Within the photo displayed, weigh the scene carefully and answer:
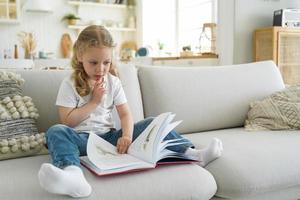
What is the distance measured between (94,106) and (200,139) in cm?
57

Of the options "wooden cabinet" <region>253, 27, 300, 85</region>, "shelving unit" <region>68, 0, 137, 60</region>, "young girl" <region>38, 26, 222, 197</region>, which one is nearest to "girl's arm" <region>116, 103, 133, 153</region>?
"young girl" <region>38, 26, 222, 197</region>

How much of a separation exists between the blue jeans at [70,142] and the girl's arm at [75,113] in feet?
0.17

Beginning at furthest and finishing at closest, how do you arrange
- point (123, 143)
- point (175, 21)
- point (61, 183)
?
point (175, 21)
point (123, 143)
point (61, 183)

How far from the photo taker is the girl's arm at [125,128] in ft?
4.47

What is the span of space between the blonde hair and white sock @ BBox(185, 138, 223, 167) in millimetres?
492

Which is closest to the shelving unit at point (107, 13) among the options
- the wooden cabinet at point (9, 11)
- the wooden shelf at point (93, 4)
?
the wooden shelf at point (93, 4)

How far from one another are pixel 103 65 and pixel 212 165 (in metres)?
0.58

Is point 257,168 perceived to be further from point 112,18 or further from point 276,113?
point 112,18

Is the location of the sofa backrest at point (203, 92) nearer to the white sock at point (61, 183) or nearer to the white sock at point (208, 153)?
the white sock at point (208, 153)

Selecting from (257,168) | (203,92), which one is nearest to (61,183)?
(257,168)

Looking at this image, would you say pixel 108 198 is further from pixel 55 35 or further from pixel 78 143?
pixel 55 35

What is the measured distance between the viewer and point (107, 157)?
1.26m

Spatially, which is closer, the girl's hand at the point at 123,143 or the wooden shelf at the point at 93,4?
the girl's hand at the point at 123,143

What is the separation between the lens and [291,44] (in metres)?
3.74
